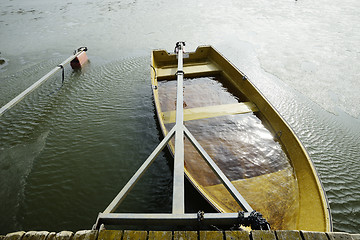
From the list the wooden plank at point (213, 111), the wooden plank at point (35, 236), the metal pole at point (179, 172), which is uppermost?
the wooden plank at point (213, 111)

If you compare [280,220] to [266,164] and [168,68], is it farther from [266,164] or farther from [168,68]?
[168,68]

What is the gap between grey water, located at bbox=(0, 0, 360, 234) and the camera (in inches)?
175

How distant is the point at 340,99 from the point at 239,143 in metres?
5.05

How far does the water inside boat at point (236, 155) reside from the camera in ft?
11.7

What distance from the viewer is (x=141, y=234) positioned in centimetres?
198

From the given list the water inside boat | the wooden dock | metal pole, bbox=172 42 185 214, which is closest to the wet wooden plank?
the wooden dock

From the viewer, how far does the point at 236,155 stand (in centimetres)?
457

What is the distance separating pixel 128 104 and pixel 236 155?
15.8ft

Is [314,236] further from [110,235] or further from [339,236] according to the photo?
[110,235]

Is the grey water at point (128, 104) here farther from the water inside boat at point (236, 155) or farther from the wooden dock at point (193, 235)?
the wooden dock at point (193, 235)

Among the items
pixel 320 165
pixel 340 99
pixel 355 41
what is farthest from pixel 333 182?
pixel 355 41

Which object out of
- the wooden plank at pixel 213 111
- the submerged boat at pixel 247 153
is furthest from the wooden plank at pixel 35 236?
the wooden plank at pixel 213 111

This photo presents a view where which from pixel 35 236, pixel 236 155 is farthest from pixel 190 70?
pixel 35 236

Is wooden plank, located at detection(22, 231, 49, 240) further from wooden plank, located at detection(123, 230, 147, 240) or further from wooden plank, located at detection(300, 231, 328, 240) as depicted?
wooden plank, located at detection(300, 231, 328, 240)
